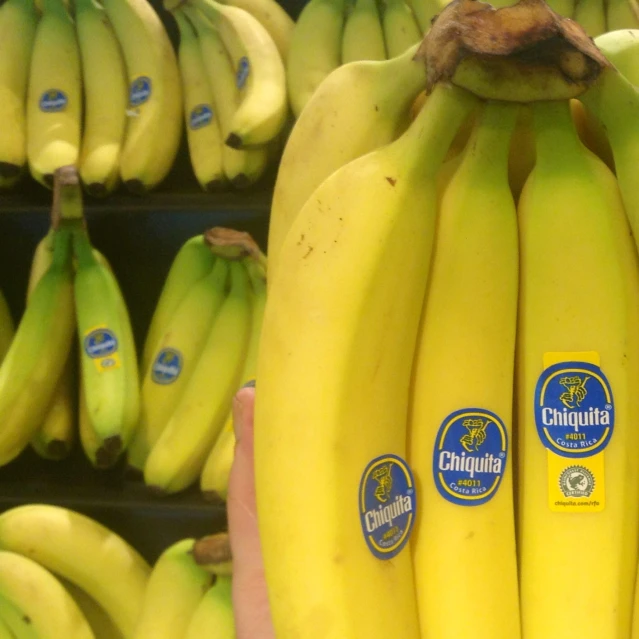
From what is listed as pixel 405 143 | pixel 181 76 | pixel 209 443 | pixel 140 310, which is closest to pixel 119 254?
pixel 140 310

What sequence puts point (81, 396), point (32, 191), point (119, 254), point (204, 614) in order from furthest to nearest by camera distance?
point (119, 254) < point (32, 191) < point (81, 396) < point (204, 614)

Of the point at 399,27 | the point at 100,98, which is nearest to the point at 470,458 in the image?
the point at 399,27

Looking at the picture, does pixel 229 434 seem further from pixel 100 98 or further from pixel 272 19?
pixel 272 19

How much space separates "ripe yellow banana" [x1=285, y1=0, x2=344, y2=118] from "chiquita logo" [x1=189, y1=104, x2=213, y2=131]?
0.49ft

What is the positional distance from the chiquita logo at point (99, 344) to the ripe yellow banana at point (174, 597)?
30cm

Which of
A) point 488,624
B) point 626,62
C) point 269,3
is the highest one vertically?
point 269,3

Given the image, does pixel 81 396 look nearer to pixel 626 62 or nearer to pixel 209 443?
pixel 209 443

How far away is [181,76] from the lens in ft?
3.68

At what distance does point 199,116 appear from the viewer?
108 cm

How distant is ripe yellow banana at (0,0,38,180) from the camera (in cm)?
104

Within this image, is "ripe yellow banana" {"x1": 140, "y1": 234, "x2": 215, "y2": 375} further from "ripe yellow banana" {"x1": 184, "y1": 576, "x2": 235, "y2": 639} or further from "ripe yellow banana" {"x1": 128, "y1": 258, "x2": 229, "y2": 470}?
"ripe yellow banana" {"x1": 184, "y1": 576, "x2": 235, "y2": 639}

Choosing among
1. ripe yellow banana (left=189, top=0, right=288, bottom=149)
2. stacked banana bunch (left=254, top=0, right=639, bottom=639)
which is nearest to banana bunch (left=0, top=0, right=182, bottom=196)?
ripe yellow banana (left=189, top=0, right=288, bottom=149)

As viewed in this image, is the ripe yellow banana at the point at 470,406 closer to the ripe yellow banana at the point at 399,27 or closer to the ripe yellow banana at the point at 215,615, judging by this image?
the ripe yellow banana at the point at 215,615

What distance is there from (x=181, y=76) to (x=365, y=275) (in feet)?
2.91
